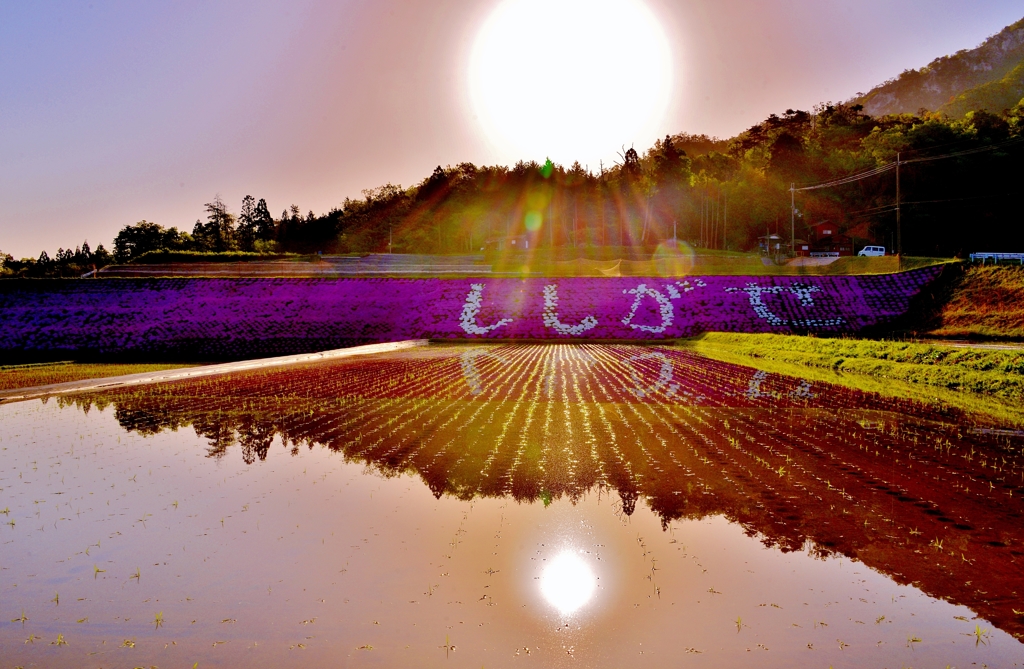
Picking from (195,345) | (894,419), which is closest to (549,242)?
(195,345)

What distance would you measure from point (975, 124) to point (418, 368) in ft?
277

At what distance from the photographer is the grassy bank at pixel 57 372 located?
65.5 ft

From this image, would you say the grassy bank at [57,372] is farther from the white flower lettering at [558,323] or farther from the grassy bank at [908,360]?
the grassy bank at [908,360]

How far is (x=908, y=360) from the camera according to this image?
63.8 feet

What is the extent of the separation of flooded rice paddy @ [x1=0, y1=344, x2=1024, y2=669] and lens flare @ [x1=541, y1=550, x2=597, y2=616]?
0.07ft

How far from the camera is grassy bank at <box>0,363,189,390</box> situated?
786 inches

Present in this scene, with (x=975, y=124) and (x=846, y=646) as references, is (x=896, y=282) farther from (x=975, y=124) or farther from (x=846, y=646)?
(x=975, y=124)

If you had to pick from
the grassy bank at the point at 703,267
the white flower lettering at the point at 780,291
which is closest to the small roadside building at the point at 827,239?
the grassy bank at the point at 703,267

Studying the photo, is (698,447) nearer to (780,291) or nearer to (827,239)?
(780,291)

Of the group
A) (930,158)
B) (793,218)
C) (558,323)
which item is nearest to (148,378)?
(558,323)

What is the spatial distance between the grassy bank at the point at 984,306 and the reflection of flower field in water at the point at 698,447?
1522 cm

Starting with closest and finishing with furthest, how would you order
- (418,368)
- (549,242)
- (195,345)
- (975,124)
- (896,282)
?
(418,368), (195,345), (896,282), (975,124), (549,242)

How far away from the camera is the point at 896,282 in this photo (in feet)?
125

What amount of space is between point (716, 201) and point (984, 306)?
2190 inches
